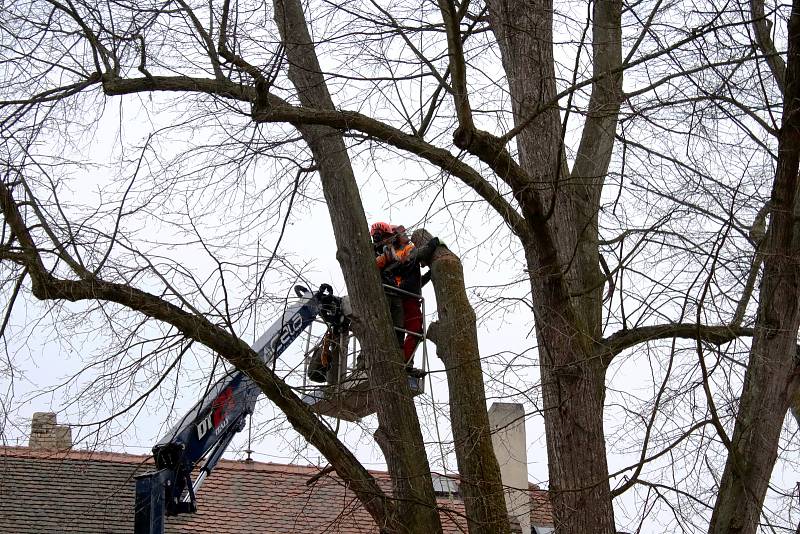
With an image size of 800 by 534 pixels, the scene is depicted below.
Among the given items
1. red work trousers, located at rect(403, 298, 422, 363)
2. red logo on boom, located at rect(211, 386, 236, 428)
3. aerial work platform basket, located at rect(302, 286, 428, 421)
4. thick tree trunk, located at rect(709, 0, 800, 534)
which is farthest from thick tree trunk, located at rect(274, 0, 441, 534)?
red logo on boom, located at rect(211, 386, 236, 428)

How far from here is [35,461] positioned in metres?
15.0

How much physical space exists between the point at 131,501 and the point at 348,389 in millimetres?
7847

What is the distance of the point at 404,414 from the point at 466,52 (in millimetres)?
2378

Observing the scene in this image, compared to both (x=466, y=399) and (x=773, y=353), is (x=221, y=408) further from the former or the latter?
(x=773, y=353)

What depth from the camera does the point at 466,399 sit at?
7.35m

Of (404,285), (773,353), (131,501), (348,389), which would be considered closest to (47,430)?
(348,389)

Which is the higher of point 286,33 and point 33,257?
point 286,33

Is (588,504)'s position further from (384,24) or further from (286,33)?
(286,33)

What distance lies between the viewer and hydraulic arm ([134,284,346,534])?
340 inches

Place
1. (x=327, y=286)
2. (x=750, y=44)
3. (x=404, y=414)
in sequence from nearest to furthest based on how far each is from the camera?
1. (x=750, y=44)
2. (x=404, y=414)
3. (x=327, y=286)

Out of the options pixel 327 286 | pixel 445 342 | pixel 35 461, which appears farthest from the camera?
pixel 35 461

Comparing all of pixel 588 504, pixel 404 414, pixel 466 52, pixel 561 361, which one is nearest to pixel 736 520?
pixel 588 504

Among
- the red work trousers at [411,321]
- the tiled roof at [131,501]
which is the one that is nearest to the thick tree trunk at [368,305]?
the red work trousers at [411,321]

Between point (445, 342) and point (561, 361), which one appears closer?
point (561, 361)
